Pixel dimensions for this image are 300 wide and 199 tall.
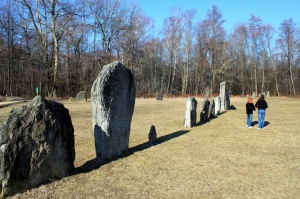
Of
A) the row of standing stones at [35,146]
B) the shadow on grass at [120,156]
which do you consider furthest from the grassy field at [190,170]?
the row of standing stones at [35,146]

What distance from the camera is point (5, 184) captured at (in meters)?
3.98

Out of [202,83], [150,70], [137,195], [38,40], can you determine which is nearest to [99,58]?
[38,40]

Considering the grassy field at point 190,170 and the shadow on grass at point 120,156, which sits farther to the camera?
the shadow on grass at point 120,156

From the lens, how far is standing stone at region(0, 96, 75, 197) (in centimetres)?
403

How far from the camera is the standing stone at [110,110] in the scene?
582 centimetres

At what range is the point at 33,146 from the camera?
424 cm

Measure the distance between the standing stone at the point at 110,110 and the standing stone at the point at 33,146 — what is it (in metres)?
1.16

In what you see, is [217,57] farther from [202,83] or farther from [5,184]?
[5,184]

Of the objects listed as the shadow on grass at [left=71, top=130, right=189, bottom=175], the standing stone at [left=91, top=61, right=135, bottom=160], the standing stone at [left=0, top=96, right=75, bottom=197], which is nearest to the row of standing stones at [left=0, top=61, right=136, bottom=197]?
the standing stone at [left=0, top=96, right=75, bottom=197]

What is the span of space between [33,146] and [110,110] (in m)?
2.03

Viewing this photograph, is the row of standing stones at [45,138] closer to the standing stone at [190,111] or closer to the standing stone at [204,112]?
the standing stone at [190,111]

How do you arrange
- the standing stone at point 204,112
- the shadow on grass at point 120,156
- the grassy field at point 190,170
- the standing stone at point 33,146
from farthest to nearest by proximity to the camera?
the standing stone at point 204,112 < the shadow on grass at point 120,156 < the grassy field at point 190,170 < the standing stone at point 33,146

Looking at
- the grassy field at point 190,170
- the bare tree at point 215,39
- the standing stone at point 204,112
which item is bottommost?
the grassy field at point 190,170

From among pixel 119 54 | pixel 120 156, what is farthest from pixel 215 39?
Result: pixel 120 156
